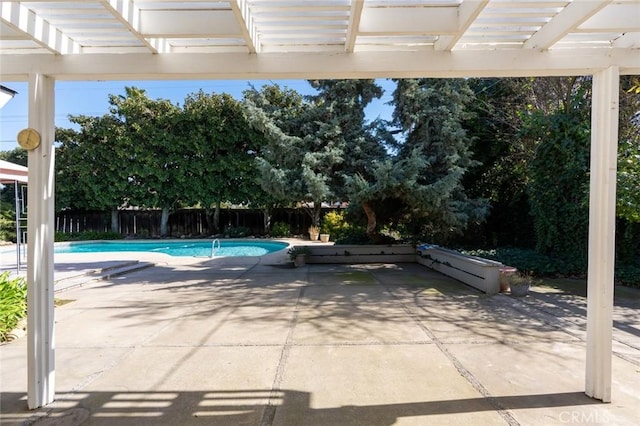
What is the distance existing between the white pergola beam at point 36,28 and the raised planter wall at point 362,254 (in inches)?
312

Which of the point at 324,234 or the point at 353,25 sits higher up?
the point at 353,25

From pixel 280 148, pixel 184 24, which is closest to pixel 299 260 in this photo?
pixel 280 148

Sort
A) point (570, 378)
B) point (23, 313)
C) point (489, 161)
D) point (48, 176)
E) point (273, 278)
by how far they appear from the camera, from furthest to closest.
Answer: point (489, 161) < point (273, 278) < point (23, 313) < point (570, 378) < point (48, 176)

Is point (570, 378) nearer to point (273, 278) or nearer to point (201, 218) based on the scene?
point (273, 278)

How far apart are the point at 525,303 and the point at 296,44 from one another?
17.2 feet

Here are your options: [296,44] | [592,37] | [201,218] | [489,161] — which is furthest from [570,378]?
[201,218]

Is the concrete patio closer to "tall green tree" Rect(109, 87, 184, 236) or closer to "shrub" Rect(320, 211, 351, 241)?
"shrub" Rect(320, 211, 351, 241)

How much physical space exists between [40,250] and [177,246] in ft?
47.7

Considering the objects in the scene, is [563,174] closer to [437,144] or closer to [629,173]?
[629,173]

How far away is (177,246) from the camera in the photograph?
1622 centimetres

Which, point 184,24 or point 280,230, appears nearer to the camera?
point 184,24

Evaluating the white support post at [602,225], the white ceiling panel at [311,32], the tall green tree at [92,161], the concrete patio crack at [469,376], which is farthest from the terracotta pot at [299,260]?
the tall green tree at [92,161]

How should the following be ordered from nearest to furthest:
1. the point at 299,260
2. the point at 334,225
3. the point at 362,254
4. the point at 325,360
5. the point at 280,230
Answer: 1. the point at 325,360
2. the point at 299,260
3. the point at 362,254
4. the point at 334,225
5. the point at 280,230

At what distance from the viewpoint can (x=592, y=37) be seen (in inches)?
101
